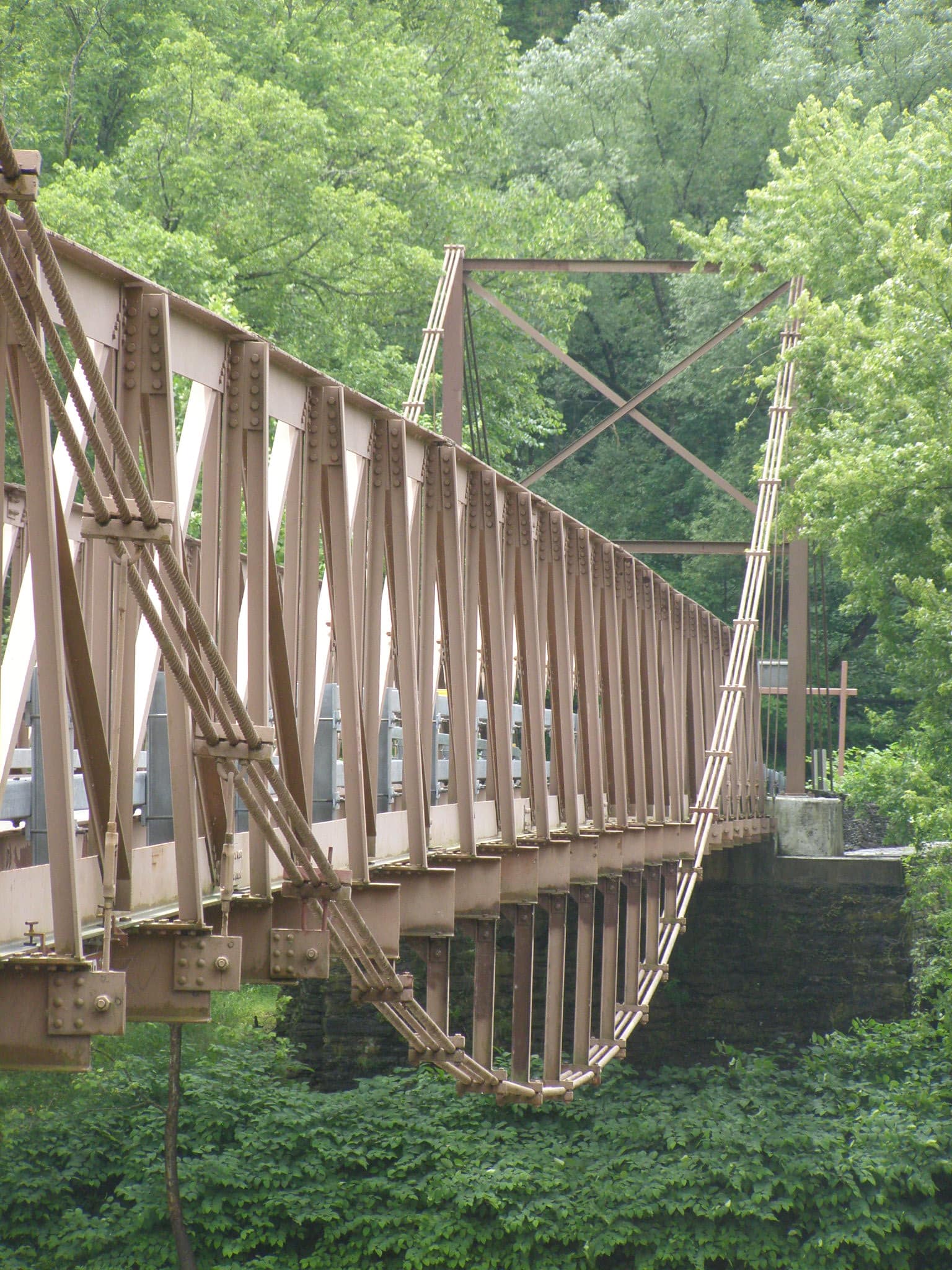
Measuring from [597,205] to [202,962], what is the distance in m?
26.1

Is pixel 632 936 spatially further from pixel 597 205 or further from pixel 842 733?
pixel 597 205

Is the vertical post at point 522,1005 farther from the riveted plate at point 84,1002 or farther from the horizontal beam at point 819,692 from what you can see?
the horizontal beam at point 819,692

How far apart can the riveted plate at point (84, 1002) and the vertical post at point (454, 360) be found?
1381cm

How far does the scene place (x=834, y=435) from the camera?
15945mm

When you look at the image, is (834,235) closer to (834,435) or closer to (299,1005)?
(834,435)

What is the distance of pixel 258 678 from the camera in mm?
4414

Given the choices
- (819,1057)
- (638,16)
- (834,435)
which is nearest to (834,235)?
(834,435)

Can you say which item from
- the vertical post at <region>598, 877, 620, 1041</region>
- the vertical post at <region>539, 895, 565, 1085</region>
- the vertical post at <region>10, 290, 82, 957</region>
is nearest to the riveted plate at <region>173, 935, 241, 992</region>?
the vertical post at <region>10, 290, 82, 957</region>

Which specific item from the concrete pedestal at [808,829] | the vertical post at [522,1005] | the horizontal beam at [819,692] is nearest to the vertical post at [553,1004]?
the vertical post at [522,1005]

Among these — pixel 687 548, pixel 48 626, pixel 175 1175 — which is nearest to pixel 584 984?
pixel 175 1175

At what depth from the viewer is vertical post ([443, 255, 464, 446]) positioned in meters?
17.5

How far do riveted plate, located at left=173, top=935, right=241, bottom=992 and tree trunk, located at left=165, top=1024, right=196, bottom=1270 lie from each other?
1148 centimetres

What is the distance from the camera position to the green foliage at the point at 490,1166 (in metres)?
14.8

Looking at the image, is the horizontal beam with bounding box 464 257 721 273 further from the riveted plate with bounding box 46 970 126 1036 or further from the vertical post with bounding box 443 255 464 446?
the riveted plate with bounding box 46 970 126 1036
